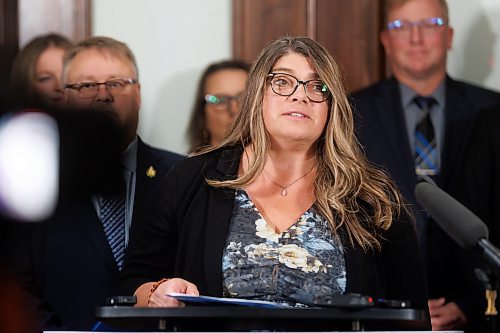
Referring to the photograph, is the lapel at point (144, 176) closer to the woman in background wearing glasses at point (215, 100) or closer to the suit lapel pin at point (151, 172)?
the suit lapel pin at point (151, 172)

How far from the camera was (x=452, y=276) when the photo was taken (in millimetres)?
3746

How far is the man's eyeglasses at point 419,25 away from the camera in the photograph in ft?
13.2

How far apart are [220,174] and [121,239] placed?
0.58 m

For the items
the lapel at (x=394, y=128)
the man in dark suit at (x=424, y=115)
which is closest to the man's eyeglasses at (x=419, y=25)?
the man in dark suit at (x=424, y=115)

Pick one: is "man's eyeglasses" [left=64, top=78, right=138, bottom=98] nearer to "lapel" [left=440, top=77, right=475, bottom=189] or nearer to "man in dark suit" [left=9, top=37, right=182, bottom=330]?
"man in dark suit" [left=9, top=37, right=182, bottom=330]

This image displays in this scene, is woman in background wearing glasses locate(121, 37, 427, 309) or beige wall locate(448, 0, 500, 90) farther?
beige wall locate(448, 0, 500, 90)

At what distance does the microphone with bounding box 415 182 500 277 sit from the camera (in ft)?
6.49

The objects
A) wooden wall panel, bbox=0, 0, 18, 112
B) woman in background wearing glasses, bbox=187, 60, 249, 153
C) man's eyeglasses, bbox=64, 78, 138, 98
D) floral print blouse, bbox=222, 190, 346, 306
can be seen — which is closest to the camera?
floral print blouse, bbox=222, 190, 346, 306

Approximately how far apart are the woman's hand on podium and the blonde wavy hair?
0.42 meters

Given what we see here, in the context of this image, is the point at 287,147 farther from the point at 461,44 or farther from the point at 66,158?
the point at 461,44

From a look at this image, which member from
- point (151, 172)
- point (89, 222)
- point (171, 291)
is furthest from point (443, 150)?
point (171, 291)

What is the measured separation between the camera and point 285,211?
2.78 m

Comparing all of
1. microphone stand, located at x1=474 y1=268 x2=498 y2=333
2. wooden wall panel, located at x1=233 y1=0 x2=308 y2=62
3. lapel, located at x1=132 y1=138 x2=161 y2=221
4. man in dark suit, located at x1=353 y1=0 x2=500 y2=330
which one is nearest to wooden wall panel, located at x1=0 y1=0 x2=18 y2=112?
wooden wall panel, located at x1=233 y1=0 x2=308 y2=62

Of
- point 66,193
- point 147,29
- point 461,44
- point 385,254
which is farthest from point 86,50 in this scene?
point 461,44
